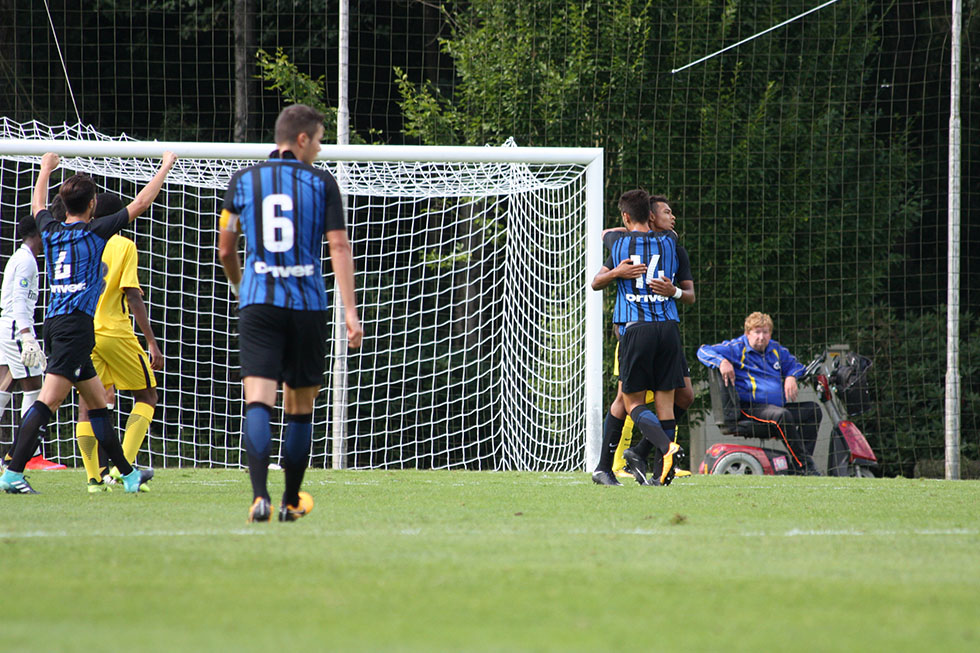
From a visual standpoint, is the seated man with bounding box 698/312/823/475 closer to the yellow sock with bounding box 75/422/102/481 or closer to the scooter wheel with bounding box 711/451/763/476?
the scooter wheel with bounding box 711/451/763/476

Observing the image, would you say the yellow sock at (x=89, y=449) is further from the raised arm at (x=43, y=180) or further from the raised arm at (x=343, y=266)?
the raised arm at (x=343, y=266)

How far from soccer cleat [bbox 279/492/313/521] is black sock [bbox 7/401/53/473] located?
2.26 meters

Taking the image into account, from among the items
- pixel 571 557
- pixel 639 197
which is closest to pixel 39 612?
pixel 571 557

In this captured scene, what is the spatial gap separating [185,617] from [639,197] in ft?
16.3

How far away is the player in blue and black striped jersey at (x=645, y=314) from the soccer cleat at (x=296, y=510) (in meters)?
2.68

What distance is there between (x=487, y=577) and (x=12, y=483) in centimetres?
411

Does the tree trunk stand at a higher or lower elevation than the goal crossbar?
higher

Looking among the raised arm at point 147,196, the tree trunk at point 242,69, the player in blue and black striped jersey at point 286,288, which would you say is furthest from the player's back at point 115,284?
the tree trunk at point 242,69

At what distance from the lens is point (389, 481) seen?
802 centimetres

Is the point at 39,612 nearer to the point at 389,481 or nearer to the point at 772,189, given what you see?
the point at 389,481

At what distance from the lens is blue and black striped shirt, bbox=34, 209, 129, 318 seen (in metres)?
6.27

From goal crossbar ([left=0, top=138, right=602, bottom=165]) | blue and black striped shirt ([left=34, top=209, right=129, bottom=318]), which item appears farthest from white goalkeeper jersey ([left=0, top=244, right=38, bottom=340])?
blue and black striped shirt ([left=34, top=209, right=129, bottom=318])

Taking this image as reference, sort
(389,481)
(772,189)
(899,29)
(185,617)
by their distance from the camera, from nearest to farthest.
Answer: (185,617) < (389,481) < (772,189) < (899,29)

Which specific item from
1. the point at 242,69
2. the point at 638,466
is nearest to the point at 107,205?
the point at 638,466
